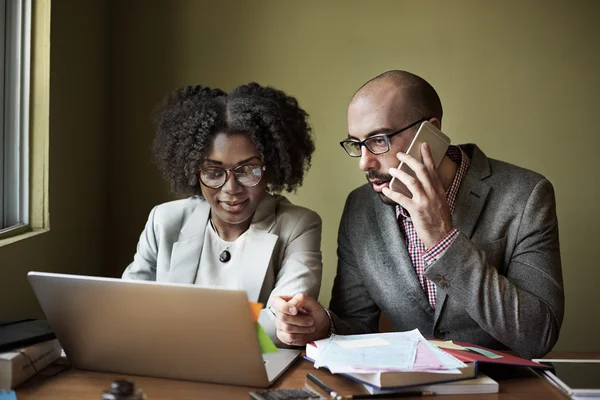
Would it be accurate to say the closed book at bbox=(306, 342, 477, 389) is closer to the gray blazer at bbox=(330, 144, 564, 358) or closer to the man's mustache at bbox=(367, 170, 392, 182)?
the gray blazer at bbox=(330, 144, 564, 358)

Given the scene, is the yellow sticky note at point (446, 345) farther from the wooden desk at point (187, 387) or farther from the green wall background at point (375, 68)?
the green wall background at point (375, 68)

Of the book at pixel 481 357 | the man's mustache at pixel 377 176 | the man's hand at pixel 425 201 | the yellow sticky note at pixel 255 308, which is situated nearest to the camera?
the yellow sticky note at pixel 255 308

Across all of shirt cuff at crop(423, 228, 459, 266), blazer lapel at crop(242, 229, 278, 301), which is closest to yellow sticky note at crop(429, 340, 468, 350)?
shirt cuff at crop(423, 228, 459, 266)

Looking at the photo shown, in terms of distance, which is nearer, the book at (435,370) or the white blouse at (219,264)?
the book at (435,370)

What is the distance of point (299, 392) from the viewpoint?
1407 millimetres

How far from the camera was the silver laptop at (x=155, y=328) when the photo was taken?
139 cm

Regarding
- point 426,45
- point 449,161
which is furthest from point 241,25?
point 449,161

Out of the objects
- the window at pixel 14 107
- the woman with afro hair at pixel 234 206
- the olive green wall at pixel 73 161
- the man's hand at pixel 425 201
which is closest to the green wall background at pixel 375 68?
the olive green wall at pixel 73 161

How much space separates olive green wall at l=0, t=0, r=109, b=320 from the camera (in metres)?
2.26

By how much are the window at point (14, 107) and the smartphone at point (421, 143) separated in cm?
124

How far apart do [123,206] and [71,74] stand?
756 millimetres

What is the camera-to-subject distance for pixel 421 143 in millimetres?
1971

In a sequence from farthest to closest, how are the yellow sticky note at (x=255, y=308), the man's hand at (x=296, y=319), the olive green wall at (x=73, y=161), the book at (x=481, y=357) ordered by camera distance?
the olive green wall at (x=73, y=161) → the man's hand at (x=296, y=319) → the book at (x=481, y=357) → the yellow sticky note at (x=255, y=308)

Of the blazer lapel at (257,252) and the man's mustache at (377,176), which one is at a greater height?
the man's mustache at (377,176)
